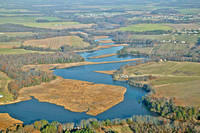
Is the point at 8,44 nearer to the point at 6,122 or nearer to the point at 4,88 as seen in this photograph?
the point at 4,88

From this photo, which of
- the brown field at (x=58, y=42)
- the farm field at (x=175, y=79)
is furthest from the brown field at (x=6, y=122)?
the brown field at (x=58, y=42)

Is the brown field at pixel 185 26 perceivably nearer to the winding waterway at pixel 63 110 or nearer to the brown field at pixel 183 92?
the brown field at pixel 183 92

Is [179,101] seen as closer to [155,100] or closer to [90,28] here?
[155,100]

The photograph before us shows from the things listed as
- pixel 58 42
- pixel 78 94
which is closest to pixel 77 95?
pixel 78 94

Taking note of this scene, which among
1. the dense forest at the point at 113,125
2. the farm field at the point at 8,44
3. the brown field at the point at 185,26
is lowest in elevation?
the farm field at the point at 8,44

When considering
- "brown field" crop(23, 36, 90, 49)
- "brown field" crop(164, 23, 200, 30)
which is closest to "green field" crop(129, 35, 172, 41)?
"brown field" crop(164, 23, 200, 30)

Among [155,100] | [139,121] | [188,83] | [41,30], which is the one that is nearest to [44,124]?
[139,121]
